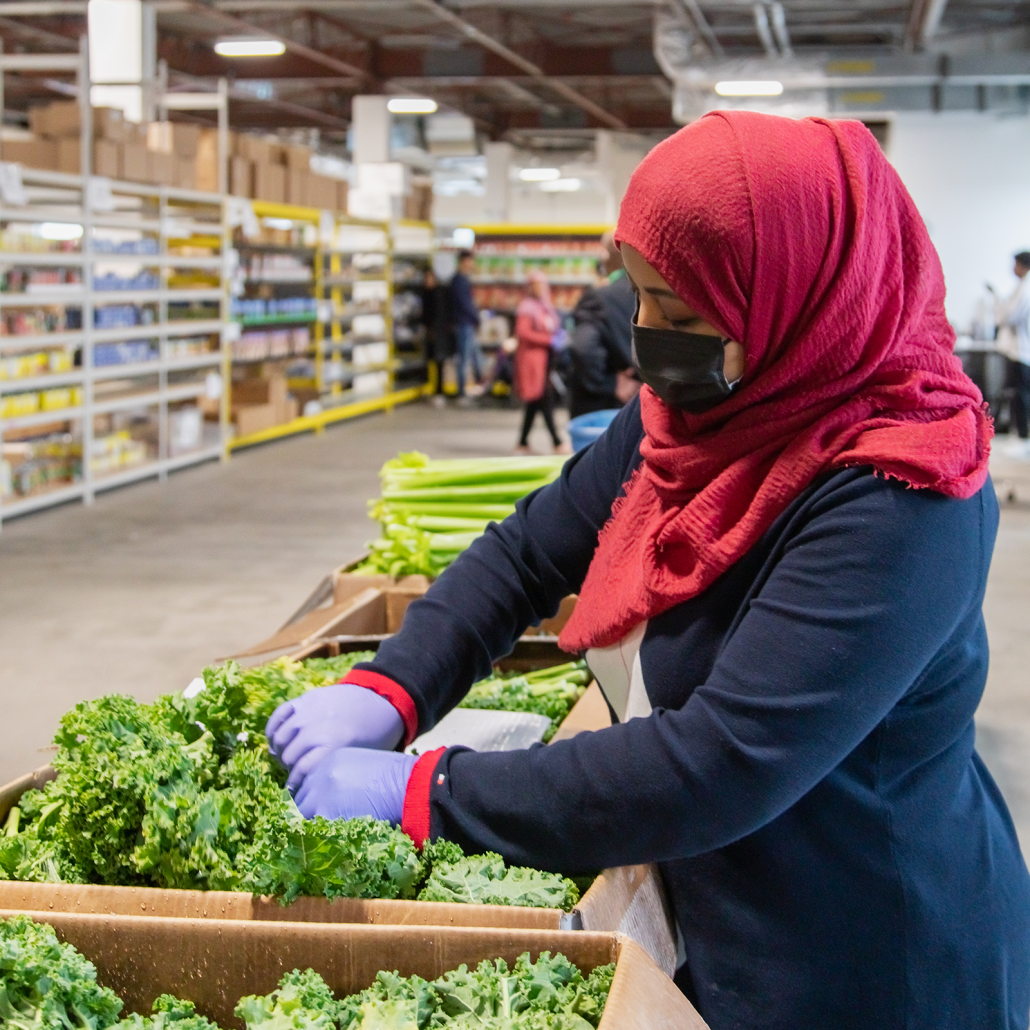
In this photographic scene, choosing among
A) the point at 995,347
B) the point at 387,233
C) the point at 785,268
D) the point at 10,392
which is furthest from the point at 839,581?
the point at 387,233

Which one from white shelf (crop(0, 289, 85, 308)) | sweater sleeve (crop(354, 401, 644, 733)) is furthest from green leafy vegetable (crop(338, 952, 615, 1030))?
white shelf (crop(0, 289, 85, 308))

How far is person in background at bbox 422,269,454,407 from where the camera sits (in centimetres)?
1636

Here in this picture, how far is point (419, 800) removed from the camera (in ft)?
4.26

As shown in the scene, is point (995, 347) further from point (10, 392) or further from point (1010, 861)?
point (1010, 861)

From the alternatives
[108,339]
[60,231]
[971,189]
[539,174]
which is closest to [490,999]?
[60,231]

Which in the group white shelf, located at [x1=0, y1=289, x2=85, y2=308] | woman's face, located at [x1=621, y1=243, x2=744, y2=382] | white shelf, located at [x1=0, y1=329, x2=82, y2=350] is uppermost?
white shelf, located at [x1=0, y1=289, x2=85, y2=308]

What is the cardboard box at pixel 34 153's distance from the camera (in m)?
8.53

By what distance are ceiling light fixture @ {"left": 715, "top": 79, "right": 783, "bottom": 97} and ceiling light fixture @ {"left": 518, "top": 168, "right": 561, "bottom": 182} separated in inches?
485

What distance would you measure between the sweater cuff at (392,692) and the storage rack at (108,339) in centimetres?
676

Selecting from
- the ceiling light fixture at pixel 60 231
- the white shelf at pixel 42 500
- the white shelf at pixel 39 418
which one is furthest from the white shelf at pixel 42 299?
the white shelf at pixel 42 500

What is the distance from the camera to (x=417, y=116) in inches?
781

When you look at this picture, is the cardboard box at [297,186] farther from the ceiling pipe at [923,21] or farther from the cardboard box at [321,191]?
the ceiling pipe at [923,21]

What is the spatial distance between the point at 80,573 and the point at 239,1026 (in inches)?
232

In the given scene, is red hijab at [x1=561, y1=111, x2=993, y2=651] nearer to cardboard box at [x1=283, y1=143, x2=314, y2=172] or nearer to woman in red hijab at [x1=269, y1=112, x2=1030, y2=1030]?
woman in red hijab at [x1=269, y1=112, x2=1030, y2=1030]
